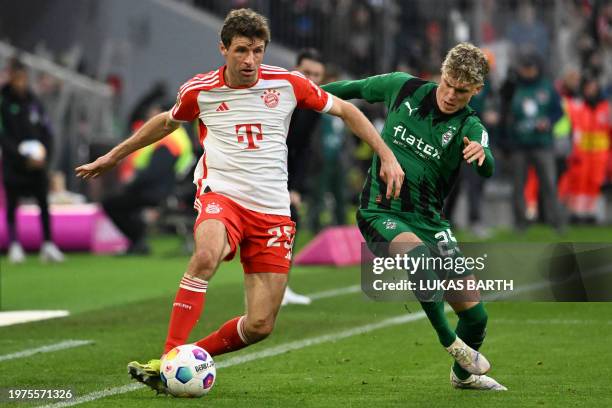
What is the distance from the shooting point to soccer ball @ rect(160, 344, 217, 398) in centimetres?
714

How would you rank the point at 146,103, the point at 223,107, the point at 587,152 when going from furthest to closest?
1. the point at 587,152
2. the point at 146,103
3. the point at 223,107

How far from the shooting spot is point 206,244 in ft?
23.9

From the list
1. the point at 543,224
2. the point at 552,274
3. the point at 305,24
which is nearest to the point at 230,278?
the point at 552,274

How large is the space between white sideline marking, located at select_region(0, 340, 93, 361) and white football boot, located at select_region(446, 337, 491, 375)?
3.00 meters

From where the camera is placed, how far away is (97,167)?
7.72 metres

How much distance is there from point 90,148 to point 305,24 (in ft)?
22.0

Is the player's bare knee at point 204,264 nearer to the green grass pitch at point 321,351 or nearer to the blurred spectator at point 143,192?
the green grass pitch at point 321,351

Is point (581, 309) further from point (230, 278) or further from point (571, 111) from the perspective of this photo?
point (571, 111)

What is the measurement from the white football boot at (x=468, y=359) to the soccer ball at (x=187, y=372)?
53.8 inches

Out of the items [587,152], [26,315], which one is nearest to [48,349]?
[26,315]

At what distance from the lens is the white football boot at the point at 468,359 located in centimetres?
770

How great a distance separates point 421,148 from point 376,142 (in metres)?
0.71

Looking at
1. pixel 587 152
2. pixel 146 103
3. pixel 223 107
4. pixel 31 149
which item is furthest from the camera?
pixel 587 152

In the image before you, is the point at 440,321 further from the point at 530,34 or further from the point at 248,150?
the point at 530,34
